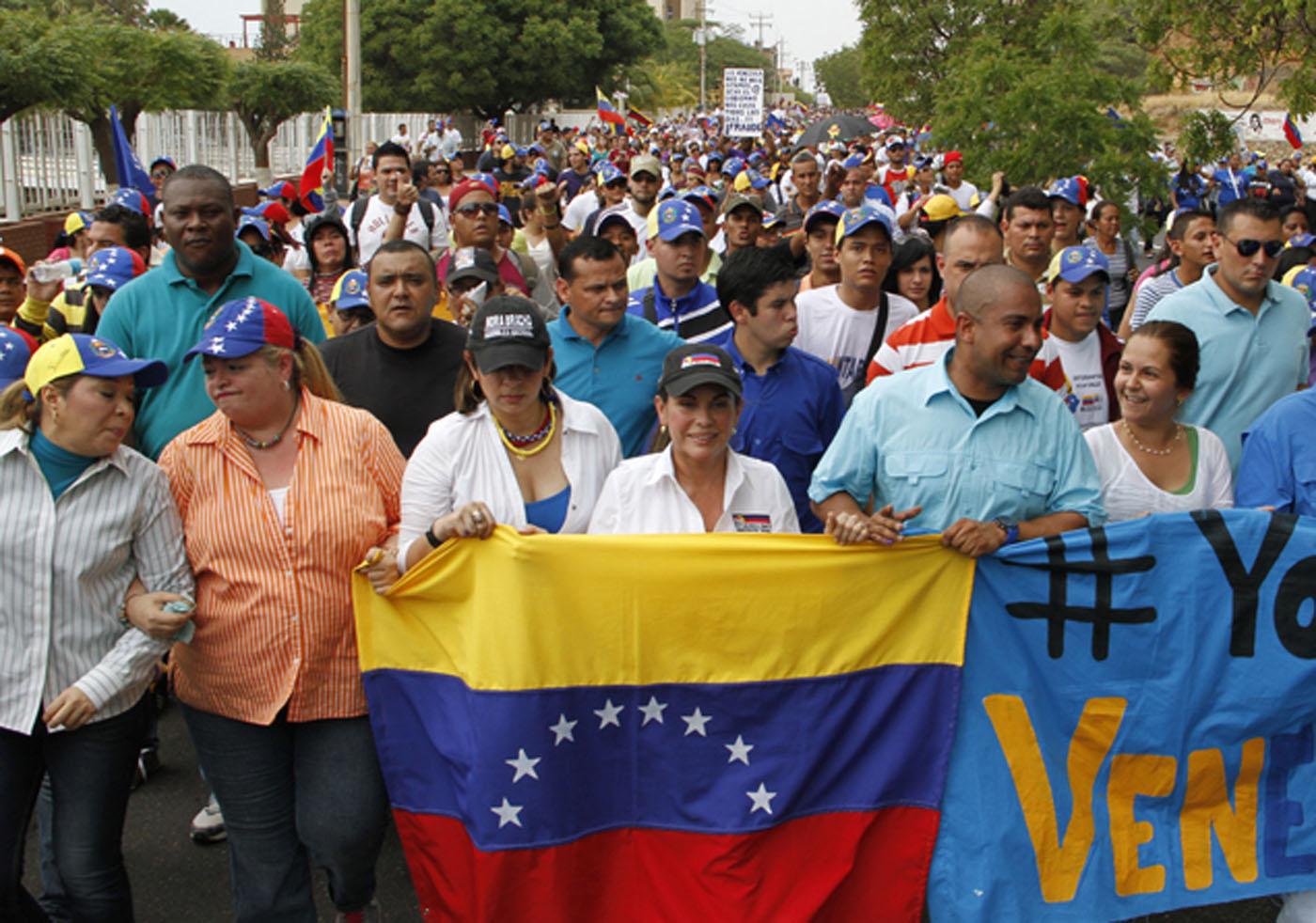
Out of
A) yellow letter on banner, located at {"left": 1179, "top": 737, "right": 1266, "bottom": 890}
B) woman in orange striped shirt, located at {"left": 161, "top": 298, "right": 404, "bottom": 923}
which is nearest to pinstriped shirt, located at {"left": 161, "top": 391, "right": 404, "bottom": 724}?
woman in orange striped shirt, located at {"left": 161, "top": 298, "right": 404, "bottom": 923}

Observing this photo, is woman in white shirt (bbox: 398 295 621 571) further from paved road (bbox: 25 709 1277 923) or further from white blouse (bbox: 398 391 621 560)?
paved road (bbox: 25 709 1277 923)

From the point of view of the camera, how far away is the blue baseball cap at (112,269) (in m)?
6.49

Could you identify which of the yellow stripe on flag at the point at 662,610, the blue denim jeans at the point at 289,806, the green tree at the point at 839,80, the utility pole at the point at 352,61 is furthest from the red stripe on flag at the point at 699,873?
the green tree at the point at 839,80

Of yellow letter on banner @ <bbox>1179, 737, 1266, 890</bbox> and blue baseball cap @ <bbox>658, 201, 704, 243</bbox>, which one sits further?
blue baseball cap @ <bbox>658, 201, 704, 243</bbox>

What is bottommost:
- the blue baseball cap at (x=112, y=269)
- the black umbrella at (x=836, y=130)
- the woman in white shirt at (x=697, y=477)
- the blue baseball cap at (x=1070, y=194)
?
the woman in white shirt at (x=697, y=477)

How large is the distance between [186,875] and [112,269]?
337 cm

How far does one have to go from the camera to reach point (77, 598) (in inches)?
136

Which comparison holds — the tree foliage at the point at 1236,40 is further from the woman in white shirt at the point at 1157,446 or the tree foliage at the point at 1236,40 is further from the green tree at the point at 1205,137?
the woman in white shirt at the point at 1157,446

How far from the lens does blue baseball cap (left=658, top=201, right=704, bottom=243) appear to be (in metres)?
6.23

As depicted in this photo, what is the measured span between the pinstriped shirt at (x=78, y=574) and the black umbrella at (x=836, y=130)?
1826cm

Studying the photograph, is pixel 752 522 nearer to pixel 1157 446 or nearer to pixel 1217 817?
pixel 1157 446

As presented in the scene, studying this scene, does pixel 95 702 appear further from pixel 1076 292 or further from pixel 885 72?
pixel 885 72

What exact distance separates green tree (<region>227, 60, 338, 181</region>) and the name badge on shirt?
31680 mm

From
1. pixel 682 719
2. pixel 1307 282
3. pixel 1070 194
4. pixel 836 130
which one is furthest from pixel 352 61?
pixel 682 719
